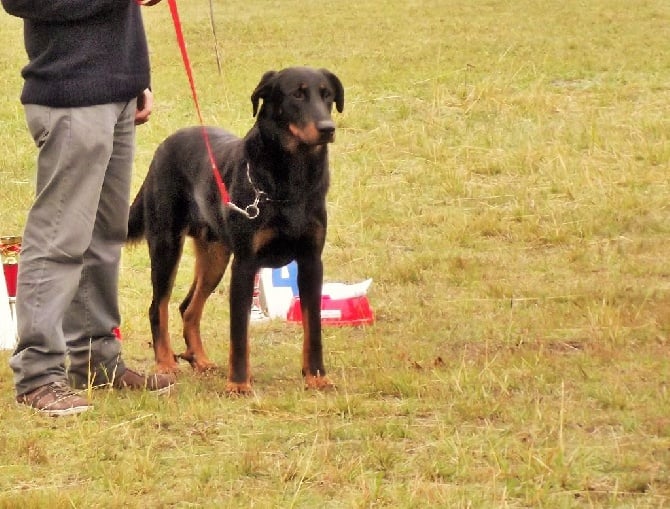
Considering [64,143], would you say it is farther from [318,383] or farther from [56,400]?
[318,383]

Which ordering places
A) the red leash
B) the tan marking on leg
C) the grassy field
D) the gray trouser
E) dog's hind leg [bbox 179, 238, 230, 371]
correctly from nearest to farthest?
1. the grassy field
2. the gray trouser
3. the red leash
4. the tan marking on leg
5. dog's hind leg [bbox 179, 238, 230, 371]

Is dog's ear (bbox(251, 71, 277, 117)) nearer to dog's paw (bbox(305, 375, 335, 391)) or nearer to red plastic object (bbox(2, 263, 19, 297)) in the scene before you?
dog's paw (bbox(305, 375, 335, 391))

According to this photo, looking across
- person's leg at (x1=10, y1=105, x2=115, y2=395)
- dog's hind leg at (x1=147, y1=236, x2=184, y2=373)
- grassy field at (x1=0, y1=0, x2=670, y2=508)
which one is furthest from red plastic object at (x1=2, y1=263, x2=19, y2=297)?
person's leg at (x1=10, y1=105, x2=115, y2=395)

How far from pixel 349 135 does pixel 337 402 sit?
19.8 feet

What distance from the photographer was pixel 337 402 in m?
4.62

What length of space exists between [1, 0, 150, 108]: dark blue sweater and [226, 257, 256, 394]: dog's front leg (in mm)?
850

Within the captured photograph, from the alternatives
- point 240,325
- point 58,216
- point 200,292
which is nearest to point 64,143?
point 58,216

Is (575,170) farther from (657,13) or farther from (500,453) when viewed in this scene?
(657,13)

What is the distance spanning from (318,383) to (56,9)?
171cm

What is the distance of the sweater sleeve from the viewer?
4457mm

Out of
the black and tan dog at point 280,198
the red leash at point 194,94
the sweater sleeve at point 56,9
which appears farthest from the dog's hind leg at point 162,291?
the sweater sleeve at point 56,9

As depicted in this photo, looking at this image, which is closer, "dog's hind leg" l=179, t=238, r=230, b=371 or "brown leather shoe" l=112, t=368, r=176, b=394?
"brown leather shoe" l=112, t=368, r=176, b=394

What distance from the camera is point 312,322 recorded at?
5.04 meters

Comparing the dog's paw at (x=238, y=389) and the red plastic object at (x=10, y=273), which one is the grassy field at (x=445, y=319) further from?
the red plastic object at (x=10, y=273)
